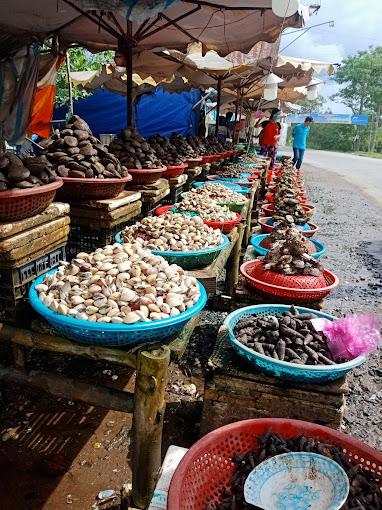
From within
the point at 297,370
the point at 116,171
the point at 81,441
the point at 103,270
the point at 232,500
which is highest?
the point at 116,171

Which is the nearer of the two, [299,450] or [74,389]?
[299,450]

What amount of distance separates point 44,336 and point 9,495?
0.91m

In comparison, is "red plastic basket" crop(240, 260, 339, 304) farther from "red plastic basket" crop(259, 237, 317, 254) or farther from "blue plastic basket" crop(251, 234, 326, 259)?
"red plastic basket" crop(259, 237, 317, 254)

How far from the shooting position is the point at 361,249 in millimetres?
7344

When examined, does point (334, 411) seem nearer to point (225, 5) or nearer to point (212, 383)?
point (212, 383)

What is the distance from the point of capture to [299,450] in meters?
1.45

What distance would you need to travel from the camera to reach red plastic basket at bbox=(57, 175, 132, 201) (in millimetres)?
2758

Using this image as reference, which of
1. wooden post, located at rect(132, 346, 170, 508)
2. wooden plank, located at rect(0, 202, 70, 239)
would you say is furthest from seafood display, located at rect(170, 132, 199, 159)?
wooden post, located at rect(132, 346, 170, 508)

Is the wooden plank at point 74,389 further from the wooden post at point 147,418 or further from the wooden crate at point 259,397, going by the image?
the wooden crate at point 259,397

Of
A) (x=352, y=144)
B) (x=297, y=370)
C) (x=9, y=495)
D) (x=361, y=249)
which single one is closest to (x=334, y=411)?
(x=297, y=370)

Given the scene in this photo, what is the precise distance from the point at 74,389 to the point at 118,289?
544mm

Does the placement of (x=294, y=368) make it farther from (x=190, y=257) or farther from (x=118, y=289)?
(x=190, y=257)

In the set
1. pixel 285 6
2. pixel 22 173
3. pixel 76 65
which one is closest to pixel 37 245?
pixel 22 173

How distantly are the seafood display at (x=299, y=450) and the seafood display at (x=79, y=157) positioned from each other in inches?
84.2
